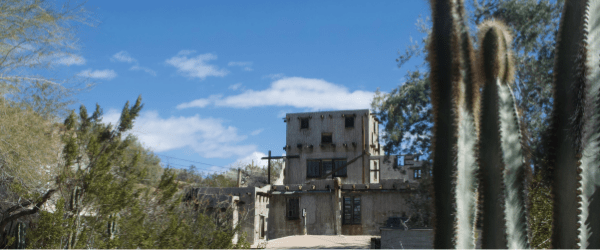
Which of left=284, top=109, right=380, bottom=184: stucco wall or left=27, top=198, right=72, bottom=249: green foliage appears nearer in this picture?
left=27, top=198, right=72, bottom=249: green foliage

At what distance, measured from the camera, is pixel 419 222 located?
17719 millimetres

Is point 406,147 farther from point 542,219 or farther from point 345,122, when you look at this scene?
point 542,219

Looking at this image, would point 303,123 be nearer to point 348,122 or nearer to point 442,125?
point 348,122

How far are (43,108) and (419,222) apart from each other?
13.1 m

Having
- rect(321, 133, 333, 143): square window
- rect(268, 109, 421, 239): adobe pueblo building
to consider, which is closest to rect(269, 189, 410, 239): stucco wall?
rect(268, 109, 421, 239): adobe pueblo building

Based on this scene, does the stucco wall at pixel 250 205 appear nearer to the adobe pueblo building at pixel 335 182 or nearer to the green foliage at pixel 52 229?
the adobe pueblo building at pixel 335 182

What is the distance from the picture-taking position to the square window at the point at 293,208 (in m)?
23.0

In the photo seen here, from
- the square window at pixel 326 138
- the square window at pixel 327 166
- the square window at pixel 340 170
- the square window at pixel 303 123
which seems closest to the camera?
the square window at pixel 340 170

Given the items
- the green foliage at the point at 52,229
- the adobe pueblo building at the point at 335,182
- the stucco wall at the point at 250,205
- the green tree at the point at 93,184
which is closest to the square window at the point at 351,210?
the adobe pueblo building at the point at 335,182

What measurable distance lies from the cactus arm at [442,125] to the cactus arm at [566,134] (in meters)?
0.92

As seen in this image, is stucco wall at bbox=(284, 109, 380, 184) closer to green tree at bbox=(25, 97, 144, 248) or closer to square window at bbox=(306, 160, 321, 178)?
square window at bbox=(306, 160, 321, 178)

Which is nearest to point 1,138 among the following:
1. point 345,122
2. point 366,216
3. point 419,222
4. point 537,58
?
point 419,222

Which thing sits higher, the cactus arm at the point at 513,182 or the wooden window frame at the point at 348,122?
the wooden window frame at the point at 348,122

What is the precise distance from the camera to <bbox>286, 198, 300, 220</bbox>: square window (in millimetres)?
23047
